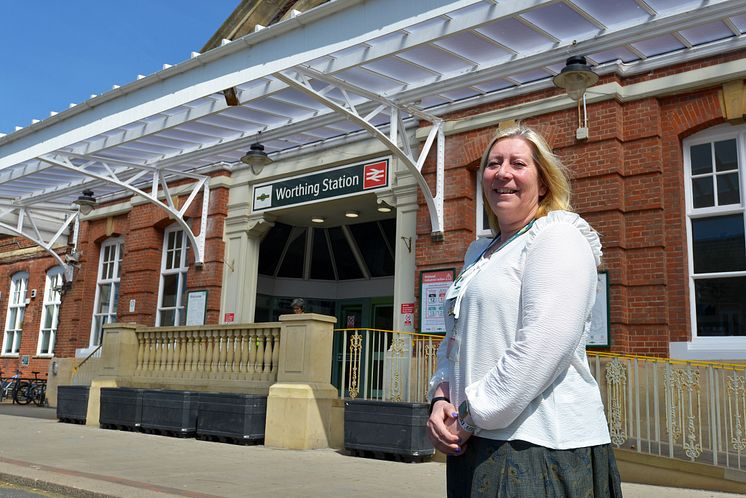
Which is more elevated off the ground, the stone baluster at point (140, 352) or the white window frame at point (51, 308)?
the white window frame at point (51, 308)

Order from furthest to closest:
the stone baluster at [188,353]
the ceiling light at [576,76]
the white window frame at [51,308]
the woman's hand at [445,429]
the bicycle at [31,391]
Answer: the white window frame at [51,308], the bicycle at [31,391], the stone baluster at [188,353], the ceiling light at [576,76], the woman's hand at [445,429]

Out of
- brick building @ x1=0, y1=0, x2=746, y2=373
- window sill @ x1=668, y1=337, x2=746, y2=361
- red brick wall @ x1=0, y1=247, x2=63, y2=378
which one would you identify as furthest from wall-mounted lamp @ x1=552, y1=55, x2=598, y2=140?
red brick wall @ x1=0, y1=247, x2=63, y2=378

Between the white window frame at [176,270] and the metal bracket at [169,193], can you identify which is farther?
the white window frame at [176,270]

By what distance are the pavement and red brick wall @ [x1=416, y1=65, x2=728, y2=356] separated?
8.55ft

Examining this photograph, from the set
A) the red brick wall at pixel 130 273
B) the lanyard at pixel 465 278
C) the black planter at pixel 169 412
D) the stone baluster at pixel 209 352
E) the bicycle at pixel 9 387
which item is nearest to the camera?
the lanyard at pixel 465 278

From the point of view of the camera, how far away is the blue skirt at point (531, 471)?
1.81 metres

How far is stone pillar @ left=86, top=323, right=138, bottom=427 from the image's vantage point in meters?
13.2

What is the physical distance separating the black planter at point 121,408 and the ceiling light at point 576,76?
8.39 metres

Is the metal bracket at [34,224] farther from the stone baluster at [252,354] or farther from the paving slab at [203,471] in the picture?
the stone baluster at [252,354]

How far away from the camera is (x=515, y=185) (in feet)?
6.96

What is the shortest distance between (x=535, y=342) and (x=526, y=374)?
0.28 feet

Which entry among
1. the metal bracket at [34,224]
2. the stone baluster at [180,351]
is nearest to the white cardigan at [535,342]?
the stone baluster at [180,351]

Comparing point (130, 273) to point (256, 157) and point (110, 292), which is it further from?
point (256, 157)

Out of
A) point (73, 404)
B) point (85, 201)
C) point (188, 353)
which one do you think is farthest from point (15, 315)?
point (188, 353)
